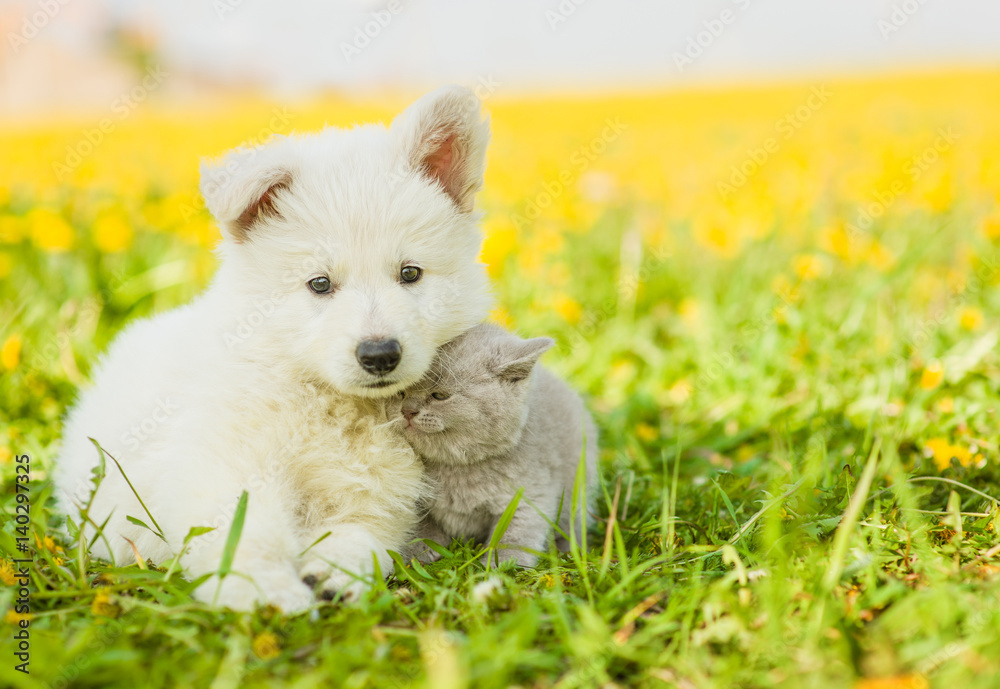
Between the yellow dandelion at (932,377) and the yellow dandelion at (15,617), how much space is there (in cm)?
401

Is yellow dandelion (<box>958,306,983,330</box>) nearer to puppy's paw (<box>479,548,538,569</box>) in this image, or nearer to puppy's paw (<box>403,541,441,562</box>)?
puppy's paw (<box>479,548,538,569</box>)

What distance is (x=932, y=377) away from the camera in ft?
12.4

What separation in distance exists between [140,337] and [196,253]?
2981 millimetres

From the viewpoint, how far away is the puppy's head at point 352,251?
2.44 meters

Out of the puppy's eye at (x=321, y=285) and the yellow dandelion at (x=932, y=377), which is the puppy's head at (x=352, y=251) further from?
the yellow dandelion at (x=932, y=377)

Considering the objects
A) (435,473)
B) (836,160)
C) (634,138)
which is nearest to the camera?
(435,473)

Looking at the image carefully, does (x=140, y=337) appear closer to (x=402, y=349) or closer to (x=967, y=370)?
(x=402, y=349)

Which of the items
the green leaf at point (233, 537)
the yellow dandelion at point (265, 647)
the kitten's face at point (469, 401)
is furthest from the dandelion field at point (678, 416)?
the kitten's face at point (469, 401)

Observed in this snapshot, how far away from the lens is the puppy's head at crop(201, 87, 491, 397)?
2.44 meters

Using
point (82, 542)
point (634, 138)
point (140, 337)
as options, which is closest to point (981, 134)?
point (634, 138)

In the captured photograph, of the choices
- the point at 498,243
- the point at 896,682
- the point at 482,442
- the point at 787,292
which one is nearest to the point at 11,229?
the point at 498,243

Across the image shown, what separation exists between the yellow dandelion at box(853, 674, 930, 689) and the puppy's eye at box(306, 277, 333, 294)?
193 cm

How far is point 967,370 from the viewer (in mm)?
3965

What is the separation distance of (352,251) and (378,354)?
396 mm
